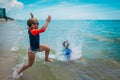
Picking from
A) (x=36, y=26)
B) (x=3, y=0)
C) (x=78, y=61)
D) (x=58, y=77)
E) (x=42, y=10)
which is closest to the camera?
(x=36, y=26)

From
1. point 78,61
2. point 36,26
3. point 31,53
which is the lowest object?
point 78,61

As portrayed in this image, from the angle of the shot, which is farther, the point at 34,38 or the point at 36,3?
the point at 36,3

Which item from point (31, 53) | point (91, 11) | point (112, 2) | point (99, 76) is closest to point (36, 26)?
point (31, 53)

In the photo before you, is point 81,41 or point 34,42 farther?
point 81,41

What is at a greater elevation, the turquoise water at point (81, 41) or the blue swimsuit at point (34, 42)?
the blue swimsuit at point (34, 42)

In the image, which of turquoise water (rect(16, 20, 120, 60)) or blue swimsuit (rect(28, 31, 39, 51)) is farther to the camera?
turquoise water (rect(16, 20, 120, 60))

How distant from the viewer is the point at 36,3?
1045cm

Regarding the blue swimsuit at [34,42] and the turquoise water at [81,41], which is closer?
the blue swimsuit at [34,42]

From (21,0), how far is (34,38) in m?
5.28

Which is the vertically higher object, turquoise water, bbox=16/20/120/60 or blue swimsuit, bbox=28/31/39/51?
blue swimsuit, bbox=28/31/39/51

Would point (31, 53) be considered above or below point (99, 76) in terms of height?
above

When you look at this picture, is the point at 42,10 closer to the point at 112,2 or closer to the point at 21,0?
the point at 21,0

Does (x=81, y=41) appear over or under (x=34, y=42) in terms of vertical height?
under

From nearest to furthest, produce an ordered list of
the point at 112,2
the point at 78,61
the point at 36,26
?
the point at 36,26, the point at 78,61, the point at 112,2
